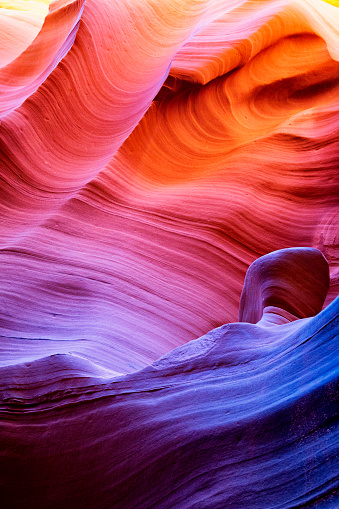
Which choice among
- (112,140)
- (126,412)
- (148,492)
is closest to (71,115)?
(112,140)

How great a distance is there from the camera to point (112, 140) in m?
3.09

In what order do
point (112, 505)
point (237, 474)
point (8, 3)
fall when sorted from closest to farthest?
point (237, 474) → point (112, 505) → point (8, 3)

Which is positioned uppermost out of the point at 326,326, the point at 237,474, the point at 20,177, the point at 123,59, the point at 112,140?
the point at 123,59

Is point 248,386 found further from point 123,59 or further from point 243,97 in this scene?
point 123,59

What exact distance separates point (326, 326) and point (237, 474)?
366 mm

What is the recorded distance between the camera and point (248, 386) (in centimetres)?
120

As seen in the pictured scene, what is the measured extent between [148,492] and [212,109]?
96.3 inches

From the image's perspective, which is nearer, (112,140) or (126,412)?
(126,412)

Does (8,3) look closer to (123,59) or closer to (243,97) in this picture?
(123,59)

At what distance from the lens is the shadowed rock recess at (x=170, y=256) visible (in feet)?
3.64

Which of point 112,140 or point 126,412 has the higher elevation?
point 112,140

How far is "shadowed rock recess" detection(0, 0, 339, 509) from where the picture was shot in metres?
1.11

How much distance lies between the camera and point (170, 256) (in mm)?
2498

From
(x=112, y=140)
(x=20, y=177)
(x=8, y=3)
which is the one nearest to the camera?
(x=20, y=177)
